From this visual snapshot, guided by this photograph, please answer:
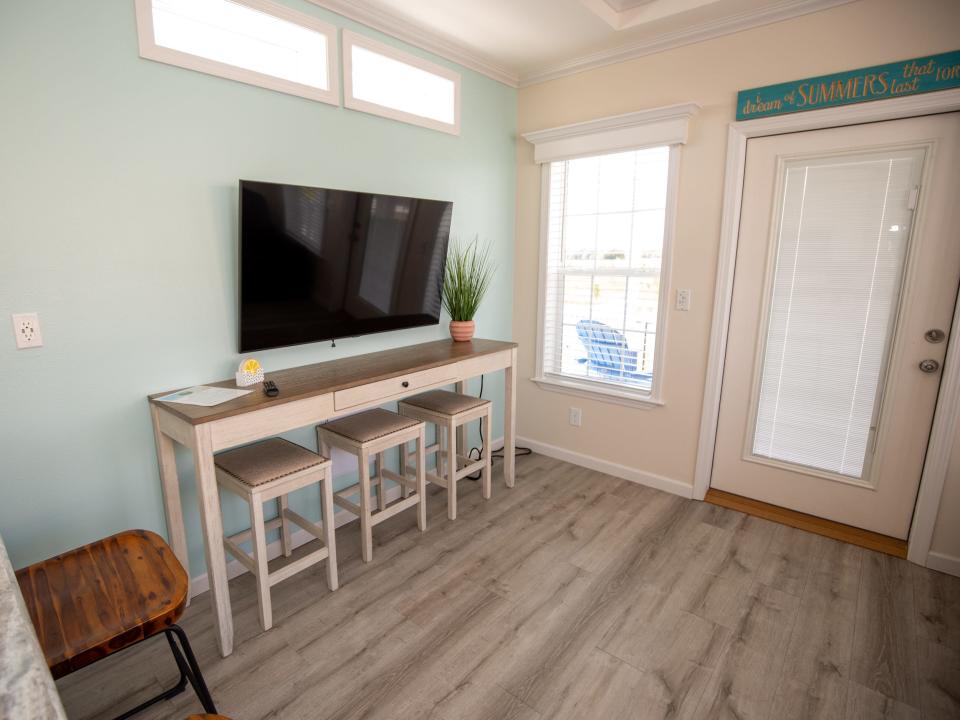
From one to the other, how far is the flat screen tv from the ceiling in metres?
0.89

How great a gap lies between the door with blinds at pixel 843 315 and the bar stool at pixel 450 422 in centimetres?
141

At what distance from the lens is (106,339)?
6.13 ft

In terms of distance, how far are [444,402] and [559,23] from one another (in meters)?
2.10

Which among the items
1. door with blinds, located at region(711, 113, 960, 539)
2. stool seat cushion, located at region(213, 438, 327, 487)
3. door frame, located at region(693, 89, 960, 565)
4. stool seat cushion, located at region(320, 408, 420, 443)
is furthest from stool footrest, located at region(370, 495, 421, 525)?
door with blinds, located at region(711, 113, 960, 539)

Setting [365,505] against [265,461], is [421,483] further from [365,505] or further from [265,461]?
[265,461]

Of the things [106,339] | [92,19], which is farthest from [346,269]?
[92,19]

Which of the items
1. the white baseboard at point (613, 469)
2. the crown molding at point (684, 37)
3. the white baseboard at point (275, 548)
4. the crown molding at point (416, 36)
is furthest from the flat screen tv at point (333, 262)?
the white baseboard at point (613, 469)

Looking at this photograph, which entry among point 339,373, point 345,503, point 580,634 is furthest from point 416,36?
point 580,634

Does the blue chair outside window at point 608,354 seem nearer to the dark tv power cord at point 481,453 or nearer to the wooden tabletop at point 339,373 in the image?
the wooden tabletop at point 339,373

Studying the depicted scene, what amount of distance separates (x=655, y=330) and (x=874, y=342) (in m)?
1.05

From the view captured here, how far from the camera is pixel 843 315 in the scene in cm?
254

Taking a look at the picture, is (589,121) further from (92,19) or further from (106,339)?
(106,339)

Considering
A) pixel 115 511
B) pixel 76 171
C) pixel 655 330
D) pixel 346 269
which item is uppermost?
pixel 76 171

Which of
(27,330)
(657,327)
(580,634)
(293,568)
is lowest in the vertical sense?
(580,634)
